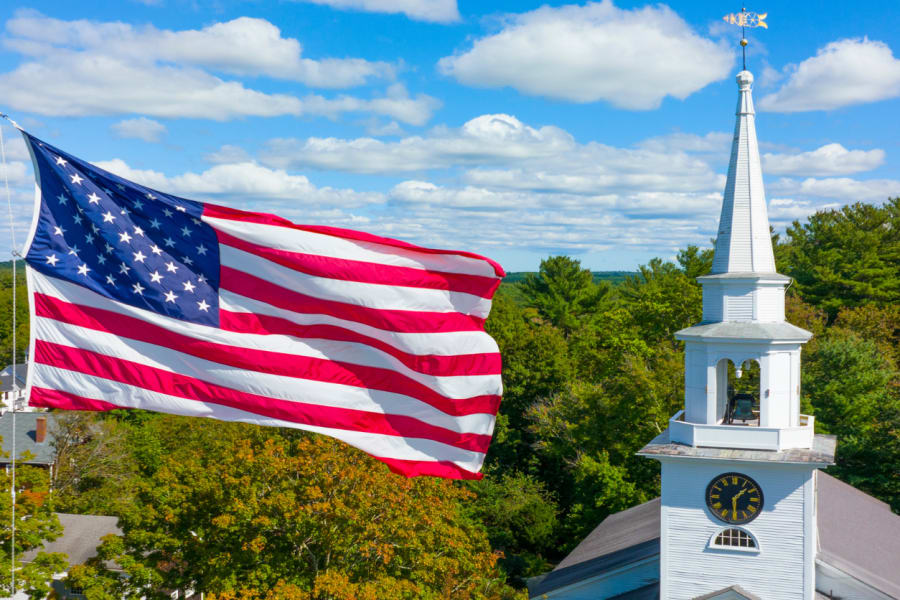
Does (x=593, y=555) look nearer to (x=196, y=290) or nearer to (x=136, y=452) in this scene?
(x=196, y=290)

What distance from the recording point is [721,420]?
73.6ft

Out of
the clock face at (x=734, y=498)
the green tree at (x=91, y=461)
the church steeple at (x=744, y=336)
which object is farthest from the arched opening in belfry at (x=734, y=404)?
the green tree at (x=91, y=461)

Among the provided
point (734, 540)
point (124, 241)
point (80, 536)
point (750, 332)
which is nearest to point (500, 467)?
point (80, 536)

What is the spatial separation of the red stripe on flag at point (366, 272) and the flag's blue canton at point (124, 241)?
45 cm

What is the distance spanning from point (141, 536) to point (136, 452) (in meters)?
28.1

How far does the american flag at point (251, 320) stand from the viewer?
9000 millimetres

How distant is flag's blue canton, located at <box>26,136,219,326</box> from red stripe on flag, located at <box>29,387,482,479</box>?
1217mm

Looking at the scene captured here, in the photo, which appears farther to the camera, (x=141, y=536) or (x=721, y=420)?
(x=141, y=536)

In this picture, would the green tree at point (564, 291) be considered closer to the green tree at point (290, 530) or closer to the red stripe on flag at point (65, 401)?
the green tree at point (290, 530)

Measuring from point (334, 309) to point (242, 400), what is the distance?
151cm

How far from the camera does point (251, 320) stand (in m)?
9.32

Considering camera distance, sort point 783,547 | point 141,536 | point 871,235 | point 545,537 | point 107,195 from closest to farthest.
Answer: point 107,195 < point 783,547 < point 141,536 < point 545,537 < point 871,235

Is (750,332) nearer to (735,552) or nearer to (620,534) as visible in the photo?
(735,552)

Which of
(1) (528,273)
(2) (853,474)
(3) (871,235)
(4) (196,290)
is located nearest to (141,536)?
(4) (196,290)
